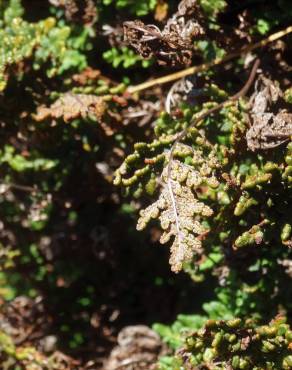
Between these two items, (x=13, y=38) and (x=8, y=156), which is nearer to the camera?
(x=13, y=38)

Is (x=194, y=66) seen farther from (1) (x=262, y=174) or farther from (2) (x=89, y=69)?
(1) (x=262, y=174)

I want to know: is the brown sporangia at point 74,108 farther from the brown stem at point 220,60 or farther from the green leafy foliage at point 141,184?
the brown stem at point 220,60

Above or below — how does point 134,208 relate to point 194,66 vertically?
below

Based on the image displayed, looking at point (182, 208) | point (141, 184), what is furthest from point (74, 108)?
point (182, 208)

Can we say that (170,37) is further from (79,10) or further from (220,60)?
(79,10)

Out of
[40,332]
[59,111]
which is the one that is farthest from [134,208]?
[40,332]

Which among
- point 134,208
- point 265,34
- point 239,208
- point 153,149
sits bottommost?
point 239,208
